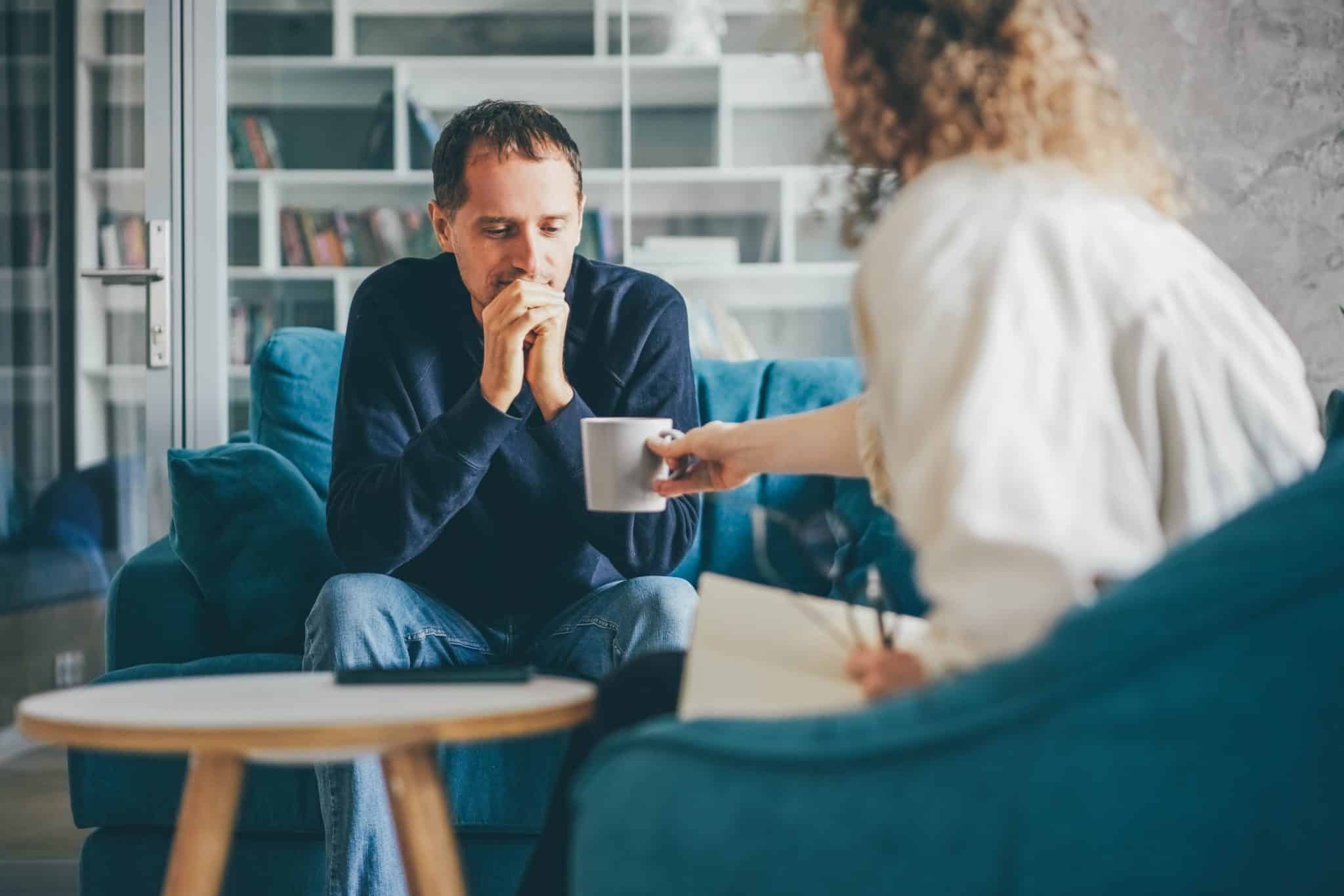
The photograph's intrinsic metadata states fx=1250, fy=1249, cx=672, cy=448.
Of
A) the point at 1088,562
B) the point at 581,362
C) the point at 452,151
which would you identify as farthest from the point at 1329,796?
the point at 452,151

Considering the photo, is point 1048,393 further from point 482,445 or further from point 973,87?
point 482,445

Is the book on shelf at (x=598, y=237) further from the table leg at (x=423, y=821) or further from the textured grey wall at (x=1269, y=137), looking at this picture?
the table leg at (x=423, y=821)

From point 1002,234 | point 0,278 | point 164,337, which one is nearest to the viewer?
point 1002,234

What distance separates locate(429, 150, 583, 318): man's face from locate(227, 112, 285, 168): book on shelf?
2.23 m

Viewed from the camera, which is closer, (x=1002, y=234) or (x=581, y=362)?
(x=1002, y=234)

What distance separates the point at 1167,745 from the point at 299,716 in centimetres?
57

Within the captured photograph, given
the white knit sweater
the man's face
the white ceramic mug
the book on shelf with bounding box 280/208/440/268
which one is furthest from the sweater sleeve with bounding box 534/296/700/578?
the book on shelf with bounding box 280/208/440/268

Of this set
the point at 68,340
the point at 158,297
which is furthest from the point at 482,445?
the point at 68,340

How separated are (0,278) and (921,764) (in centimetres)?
270

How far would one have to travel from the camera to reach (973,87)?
913mm

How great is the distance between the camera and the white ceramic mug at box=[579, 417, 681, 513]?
1299 mm

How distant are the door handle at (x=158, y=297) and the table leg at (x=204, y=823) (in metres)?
1.78

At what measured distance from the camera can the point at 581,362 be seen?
182cm

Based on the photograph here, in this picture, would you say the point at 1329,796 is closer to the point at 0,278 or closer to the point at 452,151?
the point at 452,151
